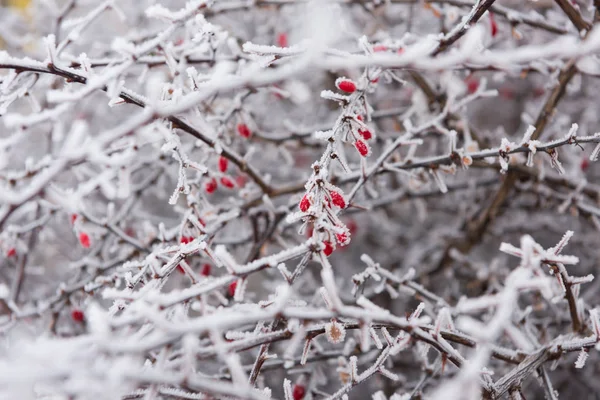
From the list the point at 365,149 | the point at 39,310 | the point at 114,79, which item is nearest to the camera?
the point at 114,79

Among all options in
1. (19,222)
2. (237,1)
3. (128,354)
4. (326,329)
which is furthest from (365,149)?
(19,222)

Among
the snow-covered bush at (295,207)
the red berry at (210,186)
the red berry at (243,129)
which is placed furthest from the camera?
the red berry at (243,129)

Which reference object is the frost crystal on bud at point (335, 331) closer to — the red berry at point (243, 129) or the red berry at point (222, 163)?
the red berry at point (222, 163)

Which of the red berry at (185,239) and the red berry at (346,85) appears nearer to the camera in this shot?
the red berry at (346,85)

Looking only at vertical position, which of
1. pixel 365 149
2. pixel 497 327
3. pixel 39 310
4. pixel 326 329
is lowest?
pixel 497 327

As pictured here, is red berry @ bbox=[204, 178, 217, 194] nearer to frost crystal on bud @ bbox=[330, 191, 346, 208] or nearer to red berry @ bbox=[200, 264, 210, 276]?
red berry @ bbox=[200, 264, 210, 276]

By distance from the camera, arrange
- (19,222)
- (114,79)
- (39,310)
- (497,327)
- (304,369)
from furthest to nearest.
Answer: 1. (19,222)
2. (39,310)
3. (304,369)
4. (114,79)
5. (497,327)

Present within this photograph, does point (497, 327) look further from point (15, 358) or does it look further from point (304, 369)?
point (304, 369)

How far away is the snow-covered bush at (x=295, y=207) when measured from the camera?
84cm

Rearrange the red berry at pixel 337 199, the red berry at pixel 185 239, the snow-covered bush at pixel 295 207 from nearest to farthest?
the snow-covered bush at pixel 295 207 → the red berry at pixel 337 199 → the red berry at pixel 185 239

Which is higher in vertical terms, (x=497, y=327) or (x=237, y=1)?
(x=237, y=1)

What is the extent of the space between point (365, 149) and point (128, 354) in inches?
27.3

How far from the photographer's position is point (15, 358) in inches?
30.3

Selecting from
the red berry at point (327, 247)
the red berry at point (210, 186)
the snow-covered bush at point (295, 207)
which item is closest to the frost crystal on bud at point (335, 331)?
the snow-covered bush at point (295, 207)
